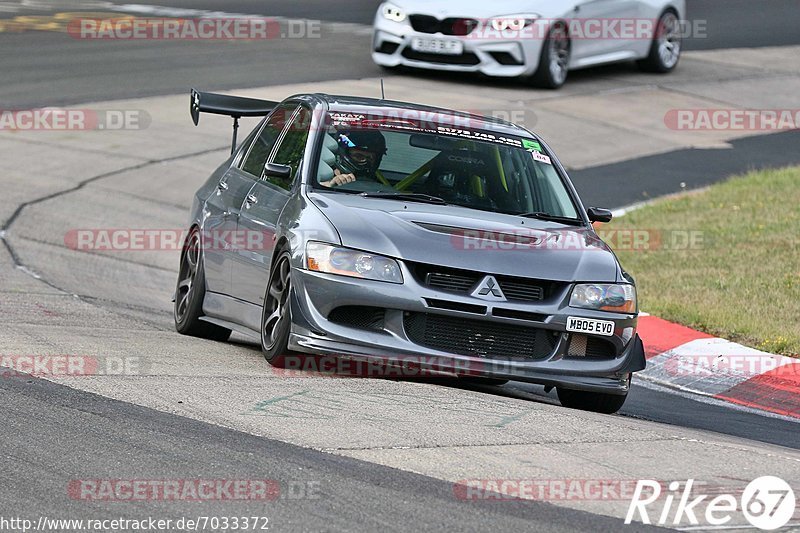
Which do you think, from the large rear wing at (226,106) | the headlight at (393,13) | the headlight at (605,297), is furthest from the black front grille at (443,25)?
the headlight at (605,297)

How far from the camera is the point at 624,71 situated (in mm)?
23641

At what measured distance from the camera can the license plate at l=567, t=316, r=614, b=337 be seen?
757 cm

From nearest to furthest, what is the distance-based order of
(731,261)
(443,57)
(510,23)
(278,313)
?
(278,313)
(731,261)
(510,23)
(443,57)

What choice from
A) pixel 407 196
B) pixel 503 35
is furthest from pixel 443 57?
pixel 407 196

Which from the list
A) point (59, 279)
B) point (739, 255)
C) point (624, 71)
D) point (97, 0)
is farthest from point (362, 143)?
point (97, 0)

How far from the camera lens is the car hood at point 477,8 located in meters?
20.1

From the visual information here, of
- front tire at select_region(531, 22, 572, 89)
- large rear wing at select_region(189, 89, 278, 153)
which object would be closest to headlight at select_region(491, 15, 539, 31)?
front tire at select_region(531, 22, 572, 89)

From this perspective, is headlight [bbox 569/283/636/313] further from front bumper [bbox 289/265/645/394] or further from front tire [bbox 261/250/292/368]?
front tire [bbox 261/250/292/368]

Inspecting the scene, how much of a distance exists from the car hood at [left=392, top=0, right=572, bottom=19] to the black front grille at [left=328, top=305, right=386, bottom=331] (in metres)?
13.1

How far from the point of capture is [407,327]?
7445 millimetres

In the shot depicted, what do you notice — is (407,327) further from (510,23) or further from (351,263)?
(510,23)

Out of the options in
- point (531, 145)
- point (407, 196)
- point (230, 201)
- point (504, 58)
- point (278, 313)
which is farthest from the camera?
point (504, 58)

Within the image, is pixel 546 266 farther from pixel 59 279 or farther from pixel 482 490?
pixel 59 279

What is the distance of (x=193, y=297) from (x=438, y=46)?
1164 cm
